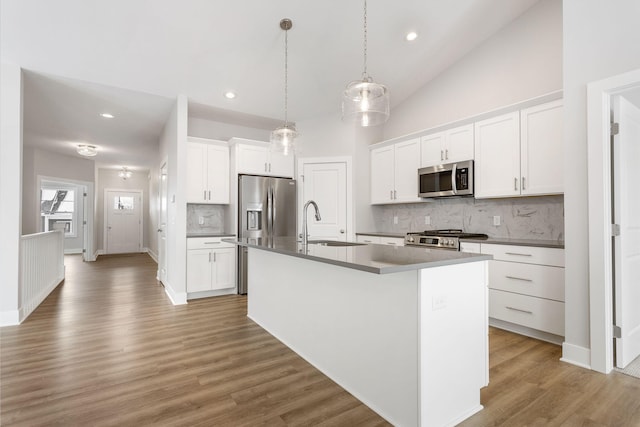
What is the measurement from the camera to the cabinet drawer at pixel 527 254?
2.81m

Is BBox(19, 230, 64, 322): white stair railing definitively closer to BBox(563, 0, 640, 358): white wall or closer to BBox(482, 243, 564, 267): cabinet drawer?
BBox(482, 243, 564, 267): cabinet drawer

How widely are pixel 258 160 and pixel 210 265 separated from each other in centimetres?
172

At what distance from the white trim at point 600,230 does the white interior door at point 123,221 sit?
11.7 m

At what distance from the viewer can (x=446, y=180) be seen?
400 cm

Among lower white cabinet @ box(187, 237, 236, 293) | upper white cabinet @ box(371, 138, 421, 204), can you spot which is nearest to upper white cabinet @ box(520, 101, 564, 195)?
upper white cabinet @ box(371, 138, 421, 204)

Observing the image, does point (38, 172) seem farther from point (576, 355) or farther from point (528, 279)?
point (576, 355)

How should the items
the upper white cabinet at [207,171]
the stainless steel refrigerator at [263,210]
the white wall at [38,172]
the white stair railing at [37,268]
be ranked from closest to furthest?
the white stair railing at [37,268] < the upper white cabinet at [207,171] < the stainless steel refrigerator at [263,210] < the white wall at [38,172]

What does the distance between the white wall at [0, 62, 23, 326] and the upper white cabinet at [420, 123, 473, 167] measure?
4.71 meters

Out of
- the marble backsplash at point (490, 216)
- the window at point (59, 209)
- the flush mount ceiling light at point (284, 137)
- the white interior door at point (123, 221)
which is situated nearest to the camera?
the flush mount ceiling light at point (284, 137)

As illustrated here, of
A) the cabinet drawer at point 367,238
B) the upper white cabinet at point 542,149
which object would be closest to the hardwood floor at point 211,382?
the upper white cabinet at point 542,149

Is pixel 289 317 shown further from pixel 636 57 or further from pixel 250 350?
pixel 636 57

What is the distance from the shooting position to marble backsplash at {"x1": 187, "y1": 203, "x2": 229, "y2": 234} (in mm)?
5117

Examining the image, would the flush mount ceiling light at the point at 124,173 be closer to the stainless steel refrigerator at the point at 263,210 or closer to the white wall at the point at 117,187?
the white wall at the point at 117,187

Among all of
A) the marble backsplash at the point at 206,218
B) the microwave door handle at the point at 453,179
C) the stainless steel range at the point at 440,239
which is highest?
the microwave door handle at the point at 453,179
